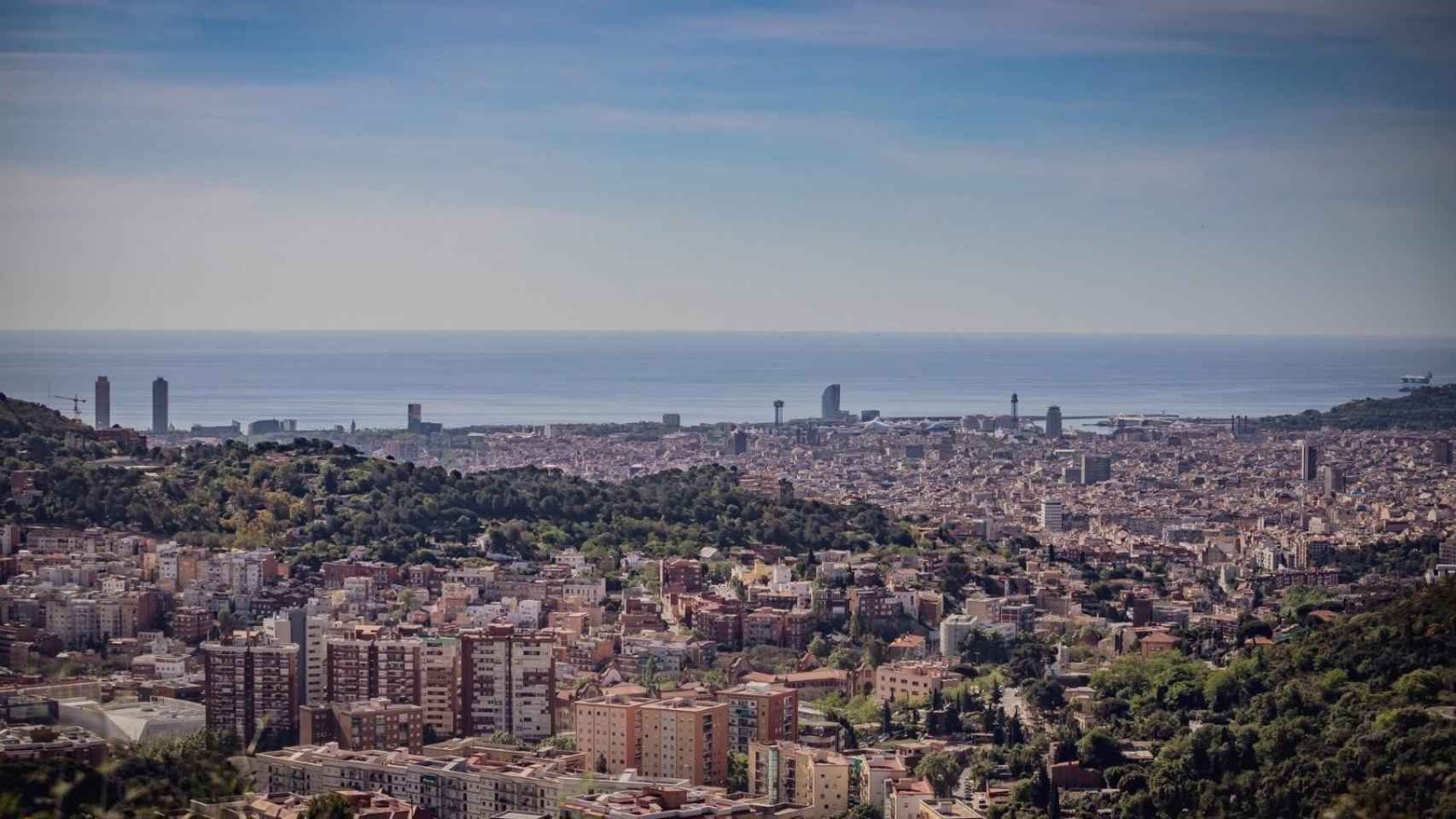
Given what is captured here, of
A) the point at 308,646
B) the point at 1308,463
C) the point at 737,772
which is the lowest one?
the point at 737,772

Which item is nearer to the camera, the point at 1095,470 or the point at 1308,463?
the point at 1308,463

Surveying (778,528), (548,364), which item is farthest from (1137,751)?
(548,364)

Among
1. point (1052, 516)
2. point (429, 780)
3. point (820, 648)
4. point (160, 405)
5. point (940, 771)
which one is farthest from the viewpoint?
point (160, 405)

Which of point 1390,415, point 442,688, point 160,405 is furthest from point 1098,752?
point 1390,415

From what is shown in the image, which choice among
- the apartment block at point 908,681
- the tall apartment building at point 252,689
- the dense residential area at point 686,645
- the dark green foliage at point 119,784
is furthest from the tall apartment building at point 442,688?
the apartment block at point 908,681

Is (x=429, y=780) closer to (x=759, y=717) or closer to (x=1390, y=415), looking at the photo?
(x=759, y=717)

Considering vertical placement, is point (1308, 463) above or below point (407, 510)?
above

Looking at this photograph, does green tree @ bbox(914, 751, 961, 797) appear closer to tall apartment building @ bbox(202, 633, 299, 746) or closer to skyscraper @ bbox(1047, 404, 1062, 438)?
tall apartment building @ bbox(202, 633, 299, 746)
